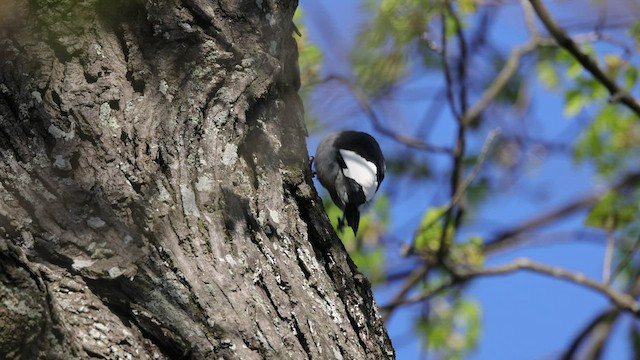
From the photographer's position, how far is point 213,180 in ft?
7.14

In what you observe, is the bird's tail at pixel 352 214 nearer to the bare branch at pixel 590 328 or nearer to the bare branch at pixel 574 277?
the bare branch at pixel 574 277

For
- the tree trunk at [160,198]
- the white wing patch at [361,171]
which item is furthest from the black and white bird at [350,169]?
the tree trunk at [160,198]

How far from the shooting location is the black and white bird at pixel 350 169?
4.76 metres

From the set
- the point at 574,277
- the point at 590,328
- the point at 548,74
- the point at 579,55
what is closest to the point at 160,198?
the point at 579,55

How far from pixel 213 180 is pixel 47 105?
0.45m

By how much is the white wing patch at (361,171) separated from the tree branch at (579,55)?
4.19 feet

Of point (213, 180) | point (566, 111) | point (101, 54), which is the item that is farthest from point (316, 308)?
point (566, 111)

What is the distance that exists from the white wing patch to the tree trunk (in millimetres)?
2297

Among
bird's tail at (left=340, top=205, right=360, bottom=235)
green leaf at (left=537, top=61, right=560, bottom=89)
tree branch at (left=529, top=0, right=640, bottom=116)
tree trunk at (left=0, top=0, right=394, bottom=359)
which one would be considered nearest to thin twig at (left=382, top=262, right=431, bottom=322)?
bird's tail at (left=340, top=205, right=360, bottom=235)

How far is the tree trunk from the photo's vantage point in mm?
1855

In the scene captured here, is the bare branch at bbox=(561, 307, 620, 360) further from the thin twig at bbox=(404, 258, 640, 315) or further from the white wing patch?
the white wing patch

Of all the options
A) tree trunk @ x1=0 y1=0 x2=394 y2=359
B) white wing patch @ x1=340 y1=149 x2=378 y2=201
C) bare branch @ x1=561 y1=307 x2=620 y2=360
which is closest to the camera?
tree trunk @ x1=0 y1=0 x2=394 y2=359

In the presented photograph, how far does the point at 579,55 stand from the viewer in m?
4.84

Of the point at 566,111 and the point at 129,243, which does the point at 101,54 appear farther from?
the point at 566,111
